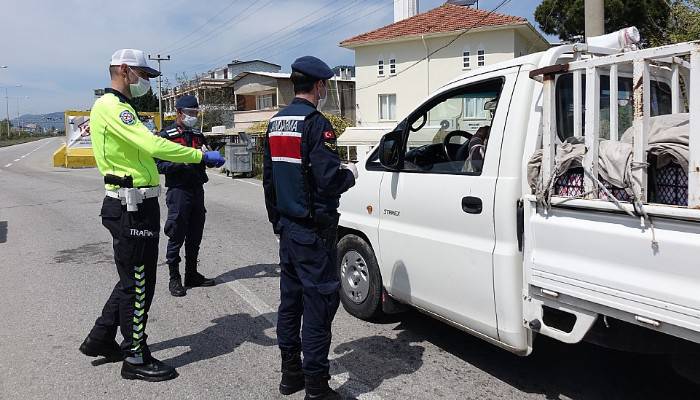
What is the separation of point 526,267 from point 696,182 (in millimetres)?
1034

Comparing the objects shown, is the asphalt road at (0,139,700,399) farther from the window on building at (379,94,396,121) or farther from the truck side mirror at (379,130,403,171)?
the window on building at (379,94,396,121)

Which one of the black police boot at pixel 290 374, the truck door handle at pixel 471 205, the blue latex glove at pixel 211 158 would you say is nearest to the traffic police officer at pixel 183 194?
the blue latex glove at pixel 211 158

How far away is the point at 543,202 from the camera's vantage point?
301 cm

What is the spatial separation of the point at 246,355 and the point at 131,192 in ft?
4.86

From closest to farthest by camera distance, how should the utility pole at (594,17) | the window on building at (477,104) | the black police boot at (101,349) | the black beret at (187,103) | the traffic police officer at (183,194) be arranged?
the window on building at (477,104) < the black police boot at (101,349) < the traffic police officer at (183,194) < the black beret at (187,103) < the utility pole at (594,17)

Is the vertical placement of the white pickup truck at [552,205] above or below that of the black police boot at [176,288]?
above

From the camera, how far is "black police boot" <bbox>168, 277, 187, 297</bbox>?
571 centimetres

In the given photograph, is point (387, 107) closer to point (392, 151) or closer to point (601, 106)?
point (392, 151)

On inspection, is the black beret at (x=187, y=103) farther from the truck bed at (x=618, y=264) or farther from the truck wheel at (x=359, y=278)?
the truck bed at (x=618, y=264)

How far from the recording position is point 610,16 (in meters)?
22.1

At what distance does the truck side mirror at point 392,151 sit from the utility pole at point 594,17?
621 cm

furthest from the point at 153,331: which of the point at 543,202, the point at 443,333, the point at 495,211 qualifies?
the point at 543,202

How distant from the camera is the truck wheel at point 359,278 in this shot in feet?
15.0

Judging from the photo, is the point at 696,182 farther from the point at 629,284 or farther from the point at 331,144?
the point at 331,144
